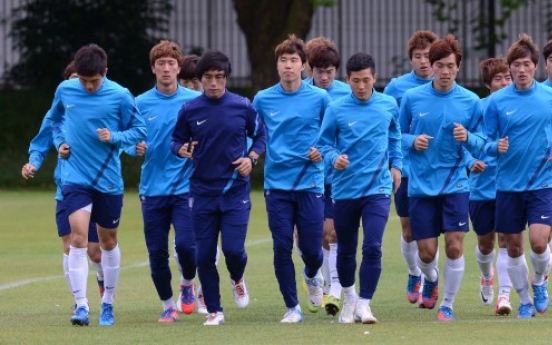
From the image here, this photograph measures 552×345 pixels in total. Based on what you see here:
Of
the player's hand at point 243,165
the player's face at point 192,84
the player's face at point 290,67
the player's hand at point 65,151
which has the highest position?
the player's face at point 290,67

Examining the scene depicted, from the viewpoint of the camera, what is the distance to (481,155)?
14023 mm

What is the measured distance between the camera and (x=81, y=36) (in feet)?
115

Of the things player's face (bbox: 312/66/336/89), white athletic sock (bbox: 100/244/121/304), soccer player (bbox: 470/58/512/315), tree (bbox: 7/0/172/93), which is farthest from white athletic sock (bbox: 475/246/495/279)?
tree (bbox: 7/0/172/93)

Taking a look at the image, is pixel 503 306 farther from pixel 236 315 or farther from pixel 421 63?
pixel 421 63

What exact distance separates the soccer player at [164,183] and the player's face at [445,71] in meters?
2.06

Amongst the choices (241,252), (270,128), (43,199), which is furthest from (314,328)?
(43,199)

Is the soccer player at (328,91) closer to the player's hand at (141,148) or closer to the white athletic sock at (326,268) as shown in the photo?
the white athletic sock at (326,268)

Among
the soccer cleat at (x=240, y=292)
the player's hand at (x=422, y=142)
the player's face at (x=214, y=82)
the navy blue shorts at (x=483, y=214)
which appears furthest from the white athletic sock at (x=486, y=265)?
the player's face at (x=214, y=82)

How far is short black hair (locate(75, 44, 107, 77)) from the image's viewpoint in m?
12.6

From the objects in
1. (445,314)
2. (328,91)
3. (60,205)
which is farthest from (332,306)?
(60,205)

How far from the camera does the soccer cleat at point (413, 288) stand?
14500mm

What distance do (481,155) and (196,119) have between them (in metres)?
2.87

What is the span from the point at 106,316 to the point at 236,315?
1296mm

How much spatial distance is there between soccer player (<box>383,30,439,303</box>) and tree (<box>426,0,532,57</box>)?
66.9 ft
